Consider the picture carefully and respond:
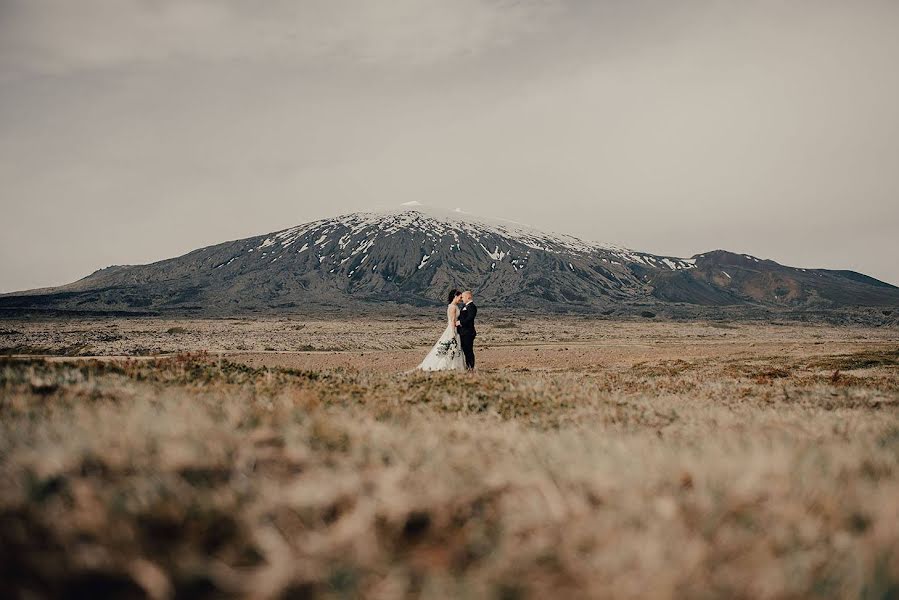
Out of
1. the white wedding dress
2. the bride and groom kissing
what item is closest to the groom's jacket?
the bride and groom kissing

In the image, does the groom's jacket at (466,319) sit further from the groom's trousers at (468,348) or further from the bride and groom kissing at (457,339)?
the groom's trousers at (468,348)

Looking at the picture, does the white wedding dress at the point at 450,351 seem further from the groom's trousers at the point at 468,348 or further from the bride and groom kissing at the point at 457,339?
the groom's trousers at the point at 468,348

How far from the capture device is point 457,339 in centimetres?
1955

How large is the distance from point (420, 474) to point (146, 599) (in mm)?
1731

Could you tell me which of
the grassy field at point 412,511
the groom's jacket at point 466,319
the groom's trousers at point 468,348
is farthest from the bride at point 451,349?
the grassy field at point 412,511

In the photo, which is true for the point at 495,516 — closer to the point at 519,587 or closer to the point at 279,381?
the point at 519,587

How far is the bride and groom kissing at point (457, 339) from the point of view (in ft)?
62.8

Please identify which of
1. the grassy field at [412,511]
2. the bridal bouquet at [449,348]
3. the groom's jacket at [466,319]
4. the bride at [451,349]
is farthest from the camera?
the bridal bouquet at [449,348]

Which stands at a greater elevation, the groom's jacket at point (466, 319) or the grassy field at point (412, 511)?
the groom's jacket at point (466, 319)

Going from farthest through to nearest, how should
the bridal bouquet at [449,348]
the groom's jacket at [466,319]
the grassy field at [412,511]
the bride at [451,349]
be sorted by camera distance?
1. the bridal bouquet at [449,348]
2. the bride at [451,349]
3. the groom's jacket at [466,319]
4. the grassy field at [412,511]

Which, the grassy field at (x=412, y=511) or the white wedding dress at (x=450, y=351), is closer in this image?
the grassy field at (x=412, y=511)

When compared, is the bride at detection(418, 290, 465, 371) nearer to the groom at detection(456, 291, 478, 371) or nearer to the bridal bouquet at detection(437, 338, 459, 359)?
the bridal bouquet at detection(437, 338, 459, 359)

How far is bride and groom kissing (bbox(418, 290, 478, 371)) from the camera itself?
19.2 meters

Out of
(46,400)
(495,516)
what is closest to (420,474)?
(495,516)
